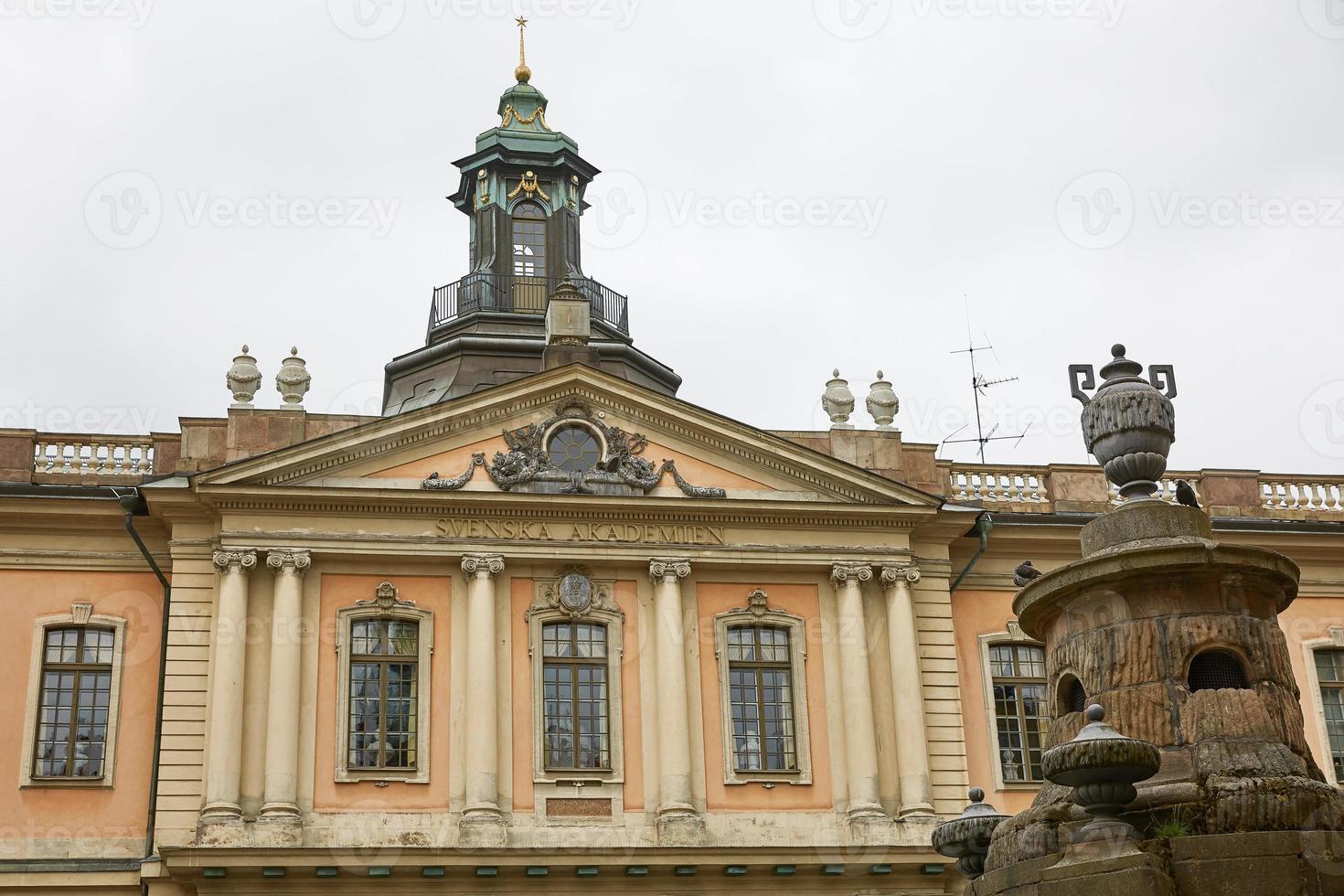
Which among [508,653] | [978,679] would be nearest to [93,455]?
[508,653]

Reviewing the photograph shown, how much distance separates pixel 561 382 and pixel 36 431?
331 inches

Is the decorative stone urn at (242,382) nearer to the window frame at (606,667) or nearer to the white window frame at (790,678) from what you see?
the window frame at (606,667)

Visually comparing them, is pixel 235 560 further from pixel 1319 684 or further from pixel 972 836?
pixel 1319 684

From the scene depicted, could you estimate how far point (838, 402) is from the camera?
29.0m

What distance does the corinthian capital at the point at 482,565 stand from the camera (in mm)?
25938

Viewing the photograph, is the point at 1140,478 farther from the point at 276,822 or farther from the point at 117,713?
the point at 117,713

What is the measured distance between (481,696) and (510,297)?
10479mm

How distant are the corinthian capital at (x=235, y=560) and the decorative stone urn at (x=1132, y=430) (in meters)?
15.4

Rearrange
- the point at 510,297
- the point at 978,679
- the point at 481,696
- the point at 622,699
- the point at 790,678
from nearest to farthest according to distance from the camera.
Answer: the point at 481,696, the point at 622,699, the point at 790,678, the point at 978,679, the point at 510,297

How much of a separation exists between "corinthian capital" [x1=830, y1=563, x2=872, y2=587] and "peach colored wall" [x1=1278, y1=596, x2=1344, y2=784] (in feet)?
23.6

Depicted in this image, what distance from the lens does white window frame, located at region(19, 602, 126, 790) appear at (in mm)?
24875

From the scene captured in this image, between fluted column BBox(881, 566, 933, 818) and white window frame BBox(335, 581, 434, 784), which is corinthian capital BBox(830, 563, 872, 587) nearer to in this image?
fluted column BBox(881, 566, 933, 818)

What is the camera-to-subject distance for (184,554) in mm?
25953

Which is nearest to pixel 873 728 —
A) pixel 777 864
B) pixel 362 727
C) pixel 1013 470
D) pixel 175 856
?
pixel 777 864
